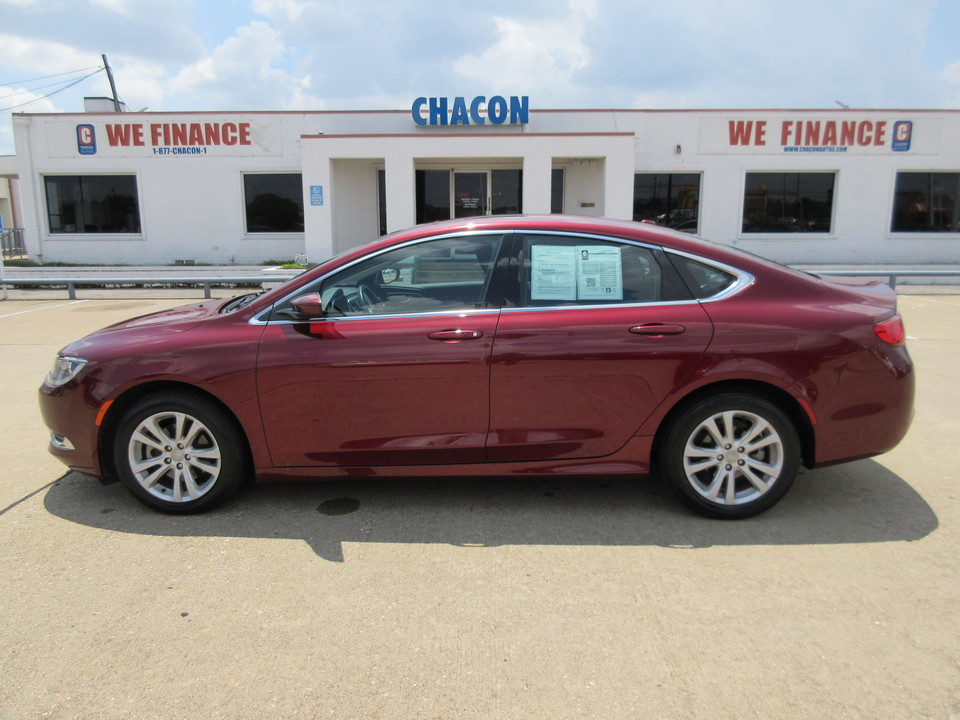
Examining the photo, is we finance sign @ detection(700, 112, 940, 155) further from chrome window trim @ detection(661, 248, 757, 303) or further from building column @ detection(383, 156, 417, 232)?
Answer: chrome window trim @ detection(661, 248, 757, 303)

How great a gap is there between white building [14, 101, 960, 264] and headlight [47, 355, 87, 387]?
14516 millimetres

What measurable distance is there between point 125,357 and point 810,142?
19236 millimetres

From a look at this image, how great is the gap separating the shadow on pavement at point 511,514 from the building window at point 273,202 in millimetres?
15797

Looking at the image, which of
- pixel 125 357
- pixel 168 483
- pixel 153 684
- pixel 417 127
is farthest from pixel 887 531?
pixel 417 127

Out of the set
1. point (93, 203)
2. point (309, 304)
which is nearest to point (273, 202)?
point (93, 203)

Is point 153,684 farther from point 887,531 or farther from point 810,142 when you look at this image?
point 810,142

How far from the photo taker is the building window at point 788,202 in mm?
18844

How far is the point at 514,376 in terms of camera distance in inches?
141

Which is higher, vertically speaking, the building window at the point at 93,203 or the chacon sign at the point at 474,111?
the chacon sign at the point at 474,111

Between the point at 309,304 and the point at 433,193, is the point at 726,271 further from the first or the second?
the point at 433,193

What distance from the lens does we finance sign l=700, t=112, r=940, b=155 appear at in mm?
18266

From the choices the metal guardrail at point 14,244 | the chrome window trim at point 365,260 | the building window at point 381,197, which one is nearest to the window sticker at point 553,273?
the chrome window trim at point 365,260

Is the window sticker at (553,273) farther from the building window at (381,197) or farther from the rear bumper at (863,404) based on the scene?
the building window at (381,197)

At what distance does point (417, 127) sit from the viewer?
18734 mm
